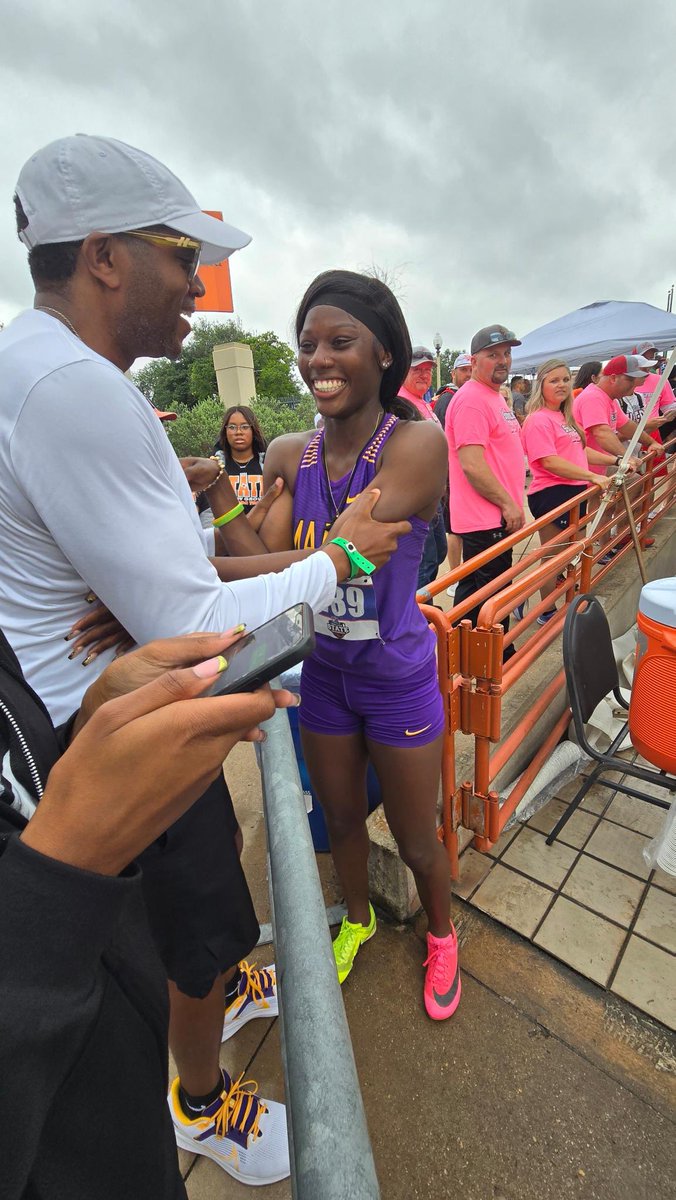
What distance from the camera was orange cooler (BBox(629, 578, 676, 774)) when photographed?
2498mm

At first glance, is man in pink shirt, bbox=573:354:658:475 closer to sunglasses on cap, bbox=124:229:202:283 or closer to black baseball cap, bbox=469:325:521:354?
black baseball cap, bbox=469:325:521:354

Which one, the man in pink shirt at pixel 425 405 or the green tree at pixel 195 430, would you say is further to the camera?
the green tree at pixel 195 430

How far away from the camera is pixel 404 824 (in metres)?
1.86

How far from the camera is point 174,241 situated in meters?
1.21

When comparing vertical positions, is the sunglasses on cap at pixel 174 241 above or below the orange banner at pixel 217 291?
below

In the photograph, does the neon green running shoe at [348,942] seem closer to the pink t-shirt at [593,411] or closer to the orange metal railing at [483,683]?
the orange metal railing at [483,683]

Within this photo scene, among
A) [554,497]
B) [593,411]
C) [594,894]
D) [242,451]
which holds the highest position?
[593,411]

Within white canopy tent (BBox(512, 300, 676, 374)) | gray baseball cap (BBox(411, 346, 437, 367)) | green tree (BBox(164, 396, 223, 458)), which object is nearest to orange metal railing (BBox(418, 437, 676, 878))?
gray baseball cap (BBox(411, 346, 437, 367))

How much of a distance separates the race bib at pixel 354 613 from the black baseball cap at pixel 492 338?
3.06 meters

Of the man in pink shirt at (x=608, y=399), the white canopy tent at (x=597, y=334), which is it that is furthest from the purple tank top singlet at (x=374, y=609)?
the white canopy tent at (x=597, y=334)

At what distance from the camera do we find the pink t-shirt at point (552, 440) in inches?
174

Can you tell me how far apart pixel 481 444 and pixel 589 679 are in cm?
185

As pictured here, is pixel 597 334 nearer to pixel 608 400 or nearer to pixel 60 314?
pixel 608 400

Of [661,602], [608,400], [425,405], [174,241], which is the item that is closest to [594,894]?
[661,602]
